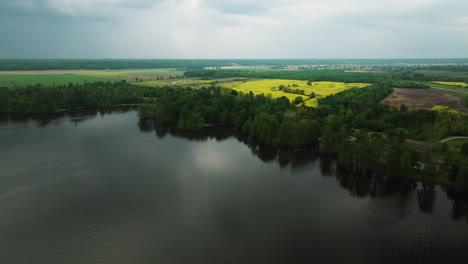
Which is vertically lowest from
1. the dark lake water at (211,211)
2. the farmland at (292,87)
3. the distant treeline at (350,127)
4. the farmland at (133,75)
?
the dark lake water at (211,211)

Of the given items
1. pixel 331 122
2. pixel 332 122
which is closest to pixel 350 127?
pixel 332 122

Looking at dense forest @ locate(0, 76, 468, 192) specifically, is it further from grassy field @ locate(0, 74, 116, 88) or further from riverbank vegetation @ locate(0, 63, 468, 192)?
grassy field @ locate(0, 74, 116, 88)

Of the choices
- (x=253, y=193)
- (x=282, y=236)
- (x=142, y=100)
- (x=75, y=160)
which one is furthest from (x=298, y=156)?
(x=142, y=100)

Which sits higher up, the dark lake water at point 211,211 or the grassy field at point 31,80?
the grassy field at point 31,80

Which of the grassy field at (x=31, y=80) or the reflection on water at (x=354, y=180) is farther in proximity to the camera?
the grassy field at (x=31, y=80)

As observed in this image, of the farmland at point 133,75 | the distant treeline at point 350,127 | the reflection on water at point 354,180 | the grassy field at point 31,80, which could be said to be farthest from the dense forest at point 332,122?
the farmland at point 133,75

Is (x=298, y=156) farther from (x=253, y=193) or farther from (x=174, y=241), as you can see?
(x=174, y=241)

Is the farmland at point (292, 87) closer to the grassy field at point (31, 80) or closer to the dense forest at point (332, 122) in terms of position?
the dense forest at point (332, 122)
